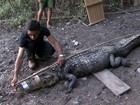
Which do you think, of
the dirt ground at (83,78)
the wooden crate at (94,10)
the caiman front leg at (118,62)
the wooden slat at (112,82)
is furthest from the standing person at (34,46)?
the wooden crate at (94,10)

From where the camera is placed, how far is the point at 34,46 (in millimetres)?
5555

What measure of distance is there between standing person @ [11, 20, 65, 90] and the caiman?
7.2 inches

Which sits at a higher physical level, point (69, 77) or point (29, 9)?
point (29, 9)

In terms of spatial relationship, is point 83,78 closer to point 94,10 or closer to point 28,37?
point 28,37

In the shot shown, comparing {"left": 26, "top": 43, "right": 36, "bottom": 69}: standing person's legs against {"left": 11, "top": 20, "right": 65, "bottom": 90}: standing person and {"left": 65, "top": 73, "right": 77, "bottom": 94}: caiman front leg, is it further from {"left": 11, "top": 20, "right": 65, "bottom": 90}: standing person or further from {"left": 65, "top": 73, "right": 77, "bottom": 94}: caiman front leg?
{"left": 65, "top": 73, "right": 77, "bottom": 94}: caiman front leg

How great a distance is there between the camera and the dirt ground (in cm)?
485

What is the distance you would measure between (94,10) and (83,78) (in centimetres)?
272

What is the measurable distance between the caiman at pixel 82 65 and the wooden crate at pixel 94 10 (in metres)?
1.76

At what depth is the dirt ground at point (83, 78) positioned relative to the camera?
4852 millimetres

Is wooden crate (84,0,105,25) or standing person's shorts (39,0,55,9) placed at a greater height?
standing person's shorts (39,0,55,9)

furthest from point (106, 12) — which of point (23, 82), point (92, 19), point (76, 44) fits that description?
point (23, 82)

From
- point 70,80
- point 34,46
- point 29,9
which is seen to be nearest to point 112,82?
point 70,80

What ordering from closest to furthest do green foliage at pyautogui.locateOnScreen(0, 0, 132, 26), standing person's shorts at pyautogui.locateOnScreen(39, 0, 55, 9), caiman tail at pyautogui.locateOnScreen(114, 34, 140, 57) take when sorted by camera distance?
caiman tail at pyautogui.locateOnScreen(114, 34, 140, 57) < standing person's shorts at pyautogui.locateOnScreen(39, 0, 55, 9) < green foliage at pyautogui.locateOnScreen(0, 0, 132, 26)

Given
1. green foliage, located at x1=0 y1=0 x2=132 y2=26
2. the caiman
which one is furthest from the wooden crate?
the caiman
